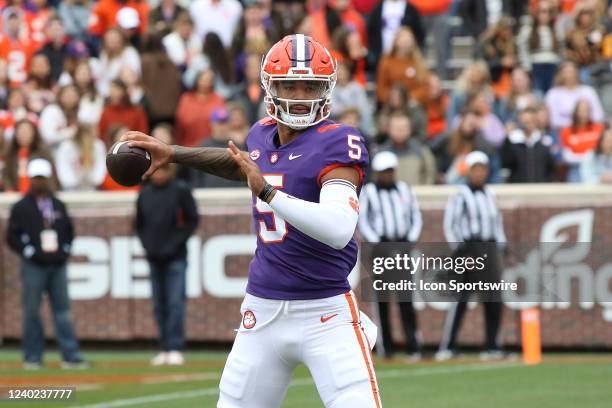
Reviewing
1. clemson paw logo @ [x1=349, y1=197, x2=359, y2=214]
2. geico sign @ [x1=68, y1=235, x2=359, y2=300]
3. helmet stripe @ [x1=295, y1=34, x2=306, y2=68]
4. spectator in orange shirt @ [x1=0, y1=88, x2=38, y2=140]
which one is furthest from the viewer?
spectator in orange shirt @ [x1=0, y1=88, x2=38, y2=140]

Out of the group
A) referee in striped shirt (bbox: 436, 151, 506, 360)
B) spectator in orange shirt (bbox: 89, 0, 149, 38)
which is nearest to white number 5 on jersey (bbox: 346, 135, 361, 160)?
referee in striped shirt (bbox: 436, 151, 506, 360)

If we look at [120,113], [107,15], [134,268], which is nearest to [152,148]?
[134,268]

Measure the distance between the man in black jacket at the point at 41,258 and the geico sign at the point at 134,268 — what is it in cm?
125

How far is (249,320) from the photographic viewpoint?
5.46 metres

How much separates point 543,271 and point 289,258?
6.54 metres

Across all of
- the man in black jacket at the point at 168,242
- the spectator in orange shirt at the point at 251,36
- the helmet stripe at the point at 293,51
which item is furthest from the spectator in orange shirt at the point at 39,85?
the helmet stripe at the point at 293,51

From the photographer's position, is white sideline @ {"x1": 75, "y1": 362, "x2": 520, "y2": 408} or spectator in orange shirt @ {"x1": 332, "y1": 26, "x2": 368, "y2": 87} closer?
white sideline @ {"x1": 75, "y1": 362, "x2": 520, "y2": 408}

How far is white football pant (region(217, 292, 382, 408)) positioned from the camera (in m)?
5.31

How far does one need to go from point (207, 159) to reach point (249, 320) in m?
0.70

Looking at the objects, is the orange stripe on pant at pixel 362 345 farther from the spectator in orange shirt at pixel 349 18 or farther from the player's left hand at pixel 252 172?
the spectator in orange shirt at pixel 349 18

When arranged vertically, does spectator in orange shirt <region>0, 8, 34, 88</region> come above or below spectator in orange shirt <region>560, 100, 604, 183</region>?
above

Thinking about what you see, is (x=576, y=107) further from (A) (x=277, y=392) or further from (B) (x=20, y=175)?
(A) (x=277, y=392)

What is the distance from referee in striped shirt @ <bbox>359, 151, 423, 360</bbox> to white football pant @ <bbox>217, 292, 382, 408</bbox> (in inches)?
255

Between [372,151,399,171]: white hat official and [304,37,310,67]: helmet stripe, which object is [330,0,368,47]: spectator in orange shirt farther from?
[304,37,310,67]: helmet stripe
